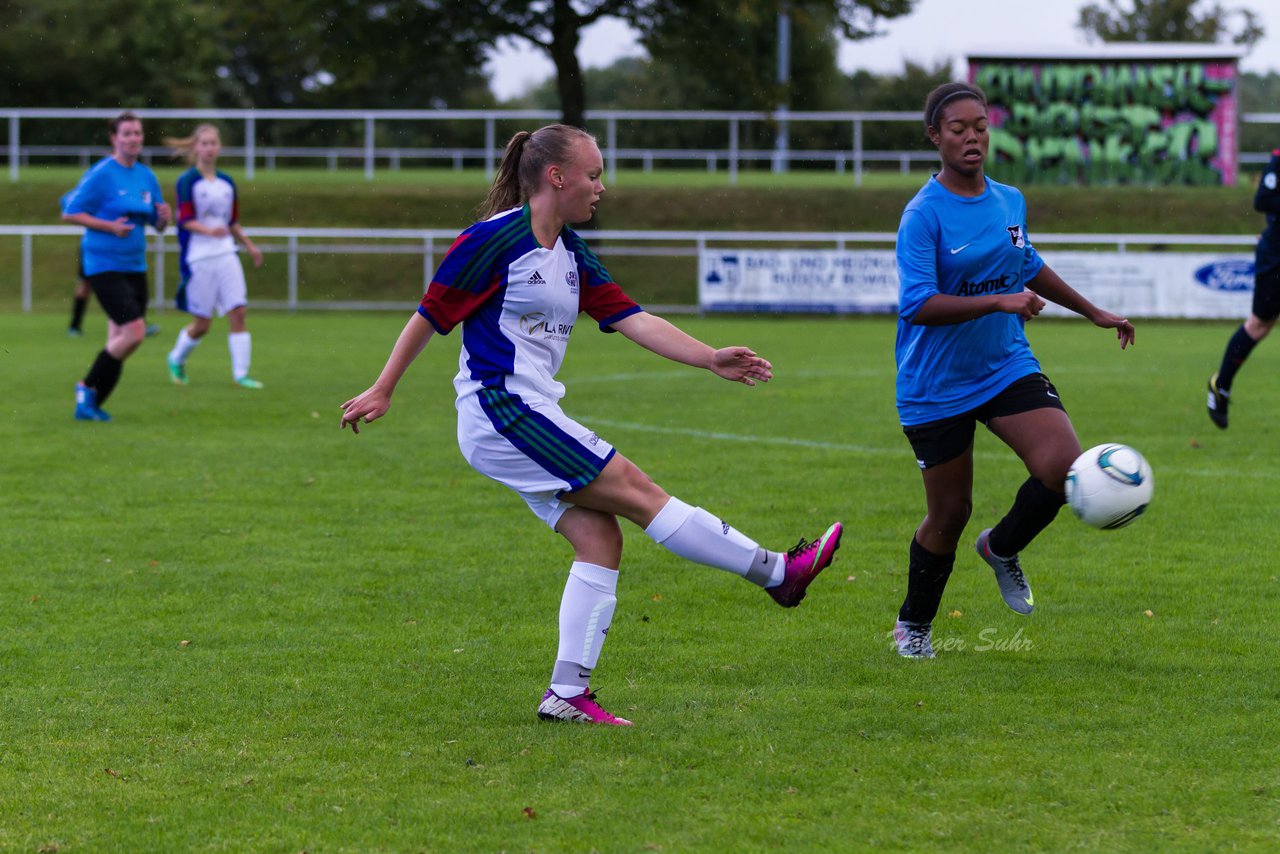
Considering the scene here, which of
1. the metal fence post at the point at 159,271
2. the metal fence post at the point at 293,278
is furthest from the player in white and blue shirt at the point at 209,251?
the metal fence post at the point at 293,278

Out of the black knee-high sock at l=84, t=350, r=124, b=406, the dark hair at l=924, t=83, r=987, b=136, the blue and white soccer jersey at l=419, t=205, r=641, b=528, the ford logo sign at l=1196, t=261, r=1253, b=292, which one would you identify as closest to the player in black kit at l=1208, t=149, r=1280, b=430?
the dark hair at l=924, t=83, r=987, b=136

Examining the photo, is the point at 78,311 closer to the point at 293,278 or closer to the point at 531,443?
the point at 293,278

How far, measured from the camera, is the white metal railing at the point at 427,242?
2450cm

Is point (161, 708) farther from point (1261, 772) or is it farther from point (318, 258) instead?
point (318, 258)

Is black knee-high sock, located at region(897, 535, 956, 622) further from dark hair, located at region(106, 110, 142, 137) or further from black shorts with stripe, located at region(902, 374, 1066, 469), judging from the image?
dark hair, located at region(106, 110, 142, 137)

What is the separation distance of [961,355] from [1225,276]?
20050 mm

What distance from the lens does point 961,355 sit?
5.20 meters

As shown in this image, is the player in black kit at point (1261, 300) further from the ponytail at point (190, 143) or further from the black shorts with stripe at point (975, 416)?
the ponytail at point (190, 143)

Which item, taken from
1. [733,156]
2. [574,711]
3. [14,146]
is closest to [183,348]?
[574,711]

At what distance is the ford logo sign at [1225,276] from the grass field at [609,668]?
1386 cm

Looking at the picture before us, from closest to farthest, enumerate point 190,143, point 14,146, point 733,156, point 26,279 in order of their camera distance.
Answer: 1. point 190,143
2. point 26,279
3. point 14,146
4. point 733,156

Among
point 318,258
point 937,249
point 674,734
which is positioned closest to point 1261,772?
point 674,734

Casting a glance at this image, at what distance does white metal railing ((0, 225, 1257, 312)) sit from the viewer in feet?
80.4

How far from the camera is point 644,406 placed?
13.0 metres
